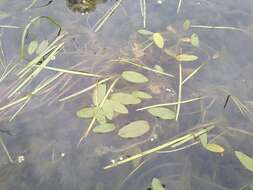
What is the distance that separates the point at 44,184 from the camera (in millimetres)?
1630

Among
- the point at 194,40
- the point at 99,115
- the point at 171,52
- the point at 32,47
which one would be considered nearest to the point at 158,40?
the point at 171,52

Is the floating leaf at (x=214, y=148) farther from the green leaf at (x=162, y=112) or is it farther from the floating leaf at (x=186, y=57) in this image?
→ the floating leaf at (x=186, y=57)

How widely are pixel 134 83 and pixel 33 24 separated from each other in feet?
2.40

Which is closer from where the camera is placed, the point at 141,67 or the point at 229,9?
the point at 141,67

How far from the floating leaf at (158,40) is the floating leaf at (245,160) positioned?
0.76 m

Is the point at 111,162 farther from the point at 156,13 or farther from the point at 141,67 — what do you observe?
the point at 156,13

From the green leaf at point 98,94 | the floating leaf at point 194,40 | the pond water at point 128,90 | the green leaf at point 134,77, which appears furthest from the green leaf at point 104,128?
the floating leaf at point 194,40

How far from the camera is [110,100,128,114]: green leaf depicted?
1.84 metres

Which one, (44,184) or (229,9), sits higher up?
(229,9)

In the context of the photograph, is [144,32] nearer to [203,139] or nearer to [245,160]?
[203,139]

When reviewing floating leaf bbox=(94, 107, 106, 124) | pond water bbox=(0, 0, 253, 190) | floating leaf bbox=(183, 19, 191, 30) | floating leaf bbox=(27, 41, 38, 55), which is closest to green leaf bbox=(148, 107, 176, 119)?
pond water bbox=(0, 0, 253, 190)

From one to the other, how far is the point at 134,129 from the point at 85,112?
0.26 m

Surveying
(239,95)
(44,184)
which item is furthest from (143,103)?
(44,184)

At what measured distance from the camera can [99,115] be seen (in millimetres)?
1826
